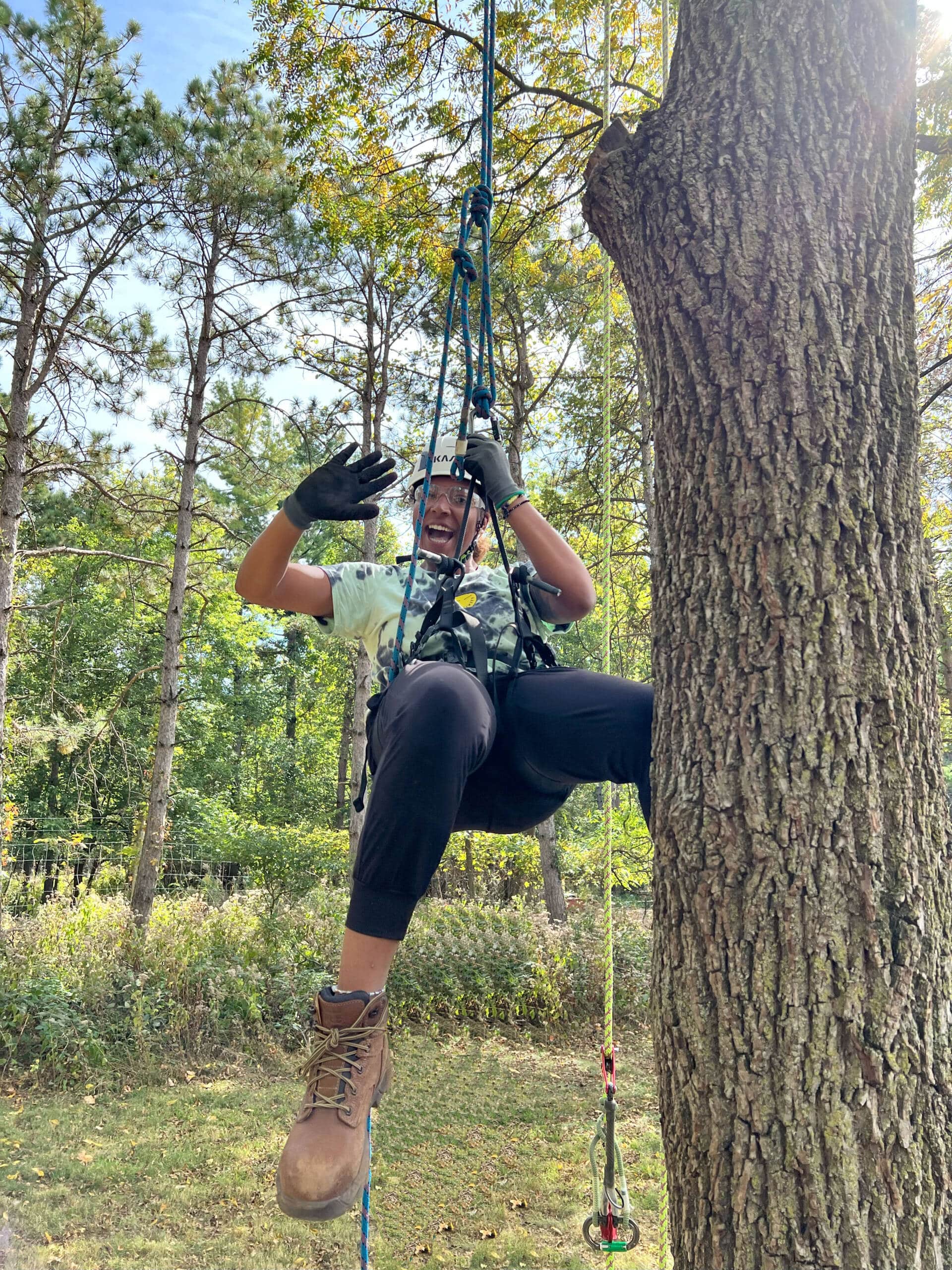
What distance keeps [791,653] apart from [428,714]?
0.66 m

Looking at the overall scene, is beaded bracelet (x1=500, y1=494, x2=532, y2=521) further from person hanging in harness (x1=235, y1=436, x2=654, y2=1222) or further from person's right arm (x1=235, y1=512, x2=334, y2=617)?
person's right arm (x1=235, y1=512, x2=334, y2=617)

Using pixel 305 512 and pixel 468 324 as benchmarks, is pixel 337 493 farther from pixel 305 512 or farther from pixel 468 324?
pixel 468 324

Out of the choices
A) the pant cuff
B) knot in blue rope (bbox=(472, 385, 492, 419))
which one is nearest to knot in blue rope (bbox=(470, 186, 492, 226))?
knot in blue rope (bbox=(472, 385, 492, 419))

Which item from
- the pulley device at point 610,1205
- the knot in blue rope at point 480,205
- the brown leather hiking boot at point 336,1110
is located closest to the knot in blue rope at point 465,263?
the knot in blue rope at point 480,205

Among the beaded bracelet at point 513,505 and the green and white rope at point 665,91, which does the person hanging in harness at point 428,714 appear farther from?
the green and white rope at point 665,91

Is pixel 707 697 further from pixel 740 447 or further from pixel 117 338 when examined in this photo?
pixel 117 338

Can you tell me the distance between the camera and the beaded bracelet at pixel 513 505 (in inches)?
78.4

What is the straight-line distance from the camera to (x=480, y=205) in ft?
6.80

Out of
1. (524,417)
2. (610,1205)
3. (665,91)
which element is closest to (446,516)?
(665,91)

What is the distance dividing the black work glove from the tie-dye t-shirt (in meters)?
0.25

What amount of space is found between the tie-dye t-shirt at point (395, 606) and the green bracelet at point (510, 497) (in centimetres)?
24

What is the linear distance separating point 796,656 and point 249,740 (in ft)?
72.1

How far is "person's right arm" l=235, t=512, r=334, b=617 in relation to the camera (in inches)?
74.7

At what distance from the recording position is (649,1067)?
700 cm
